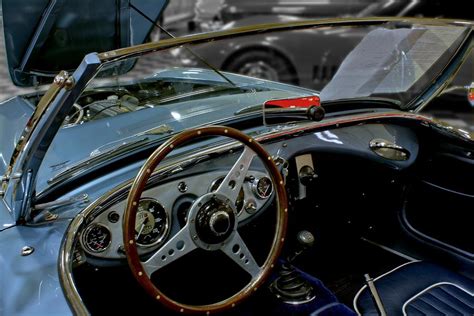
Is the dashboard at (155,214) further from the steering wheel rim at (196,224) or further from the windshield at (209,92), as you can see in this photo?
the windshield at (209,92)

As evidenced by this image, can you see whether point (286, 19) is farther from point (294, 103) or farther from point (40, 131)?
point (40, 131)

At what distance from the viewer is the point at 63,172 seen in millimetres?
1646

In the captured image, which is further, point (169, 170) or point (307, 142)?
point (307, 142)

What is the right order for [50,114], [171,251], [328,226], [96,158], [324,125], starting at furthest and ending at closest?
1. [328,226]
2. [324,125]
3. [96,158]
4. [171,251]
5. [50,114]

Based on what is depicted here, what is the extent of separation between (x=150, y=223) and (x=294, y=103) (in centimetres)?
60

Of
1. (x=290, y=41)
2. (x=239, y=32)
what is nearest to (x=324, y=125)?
(x=239, y=32)

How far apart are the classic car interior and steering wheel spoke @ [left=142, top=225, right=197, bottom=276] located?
12cm

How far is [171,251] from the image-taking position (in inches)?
55.5

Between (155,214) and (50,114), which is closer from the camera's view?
(50,114)

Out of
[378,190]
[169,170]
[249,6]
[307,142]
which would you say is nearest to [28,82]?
[169,170]

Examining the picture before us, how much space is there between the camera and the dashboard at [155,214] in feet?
4.83

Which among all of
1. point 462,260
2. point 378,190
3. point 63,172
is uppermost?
point 63,172

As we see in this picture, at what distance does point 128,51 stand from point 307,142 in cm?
84

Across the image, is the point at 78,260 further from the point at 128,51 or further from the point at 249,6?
the point at 249,6
